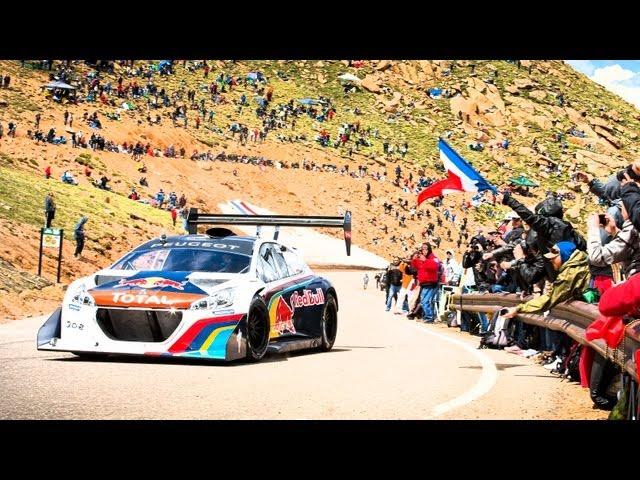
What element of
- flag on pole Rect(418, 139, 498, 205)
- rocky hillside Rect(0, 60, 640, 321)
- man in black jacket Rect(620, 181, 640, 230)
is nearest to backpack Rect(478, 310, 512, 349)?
flag on pole Rect(418, 139, 498, 205)

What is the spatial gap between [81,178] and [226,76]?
65493mm

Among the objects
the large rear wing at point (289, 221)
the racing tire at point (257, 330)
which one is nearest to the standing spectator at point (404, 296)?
the large rear wing at point (289, 221)

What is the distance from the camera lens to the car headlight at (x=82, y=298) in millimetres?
12172

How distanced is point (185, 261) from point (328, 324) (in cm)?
251

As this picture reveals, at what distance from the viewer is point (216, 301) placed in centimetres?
1205

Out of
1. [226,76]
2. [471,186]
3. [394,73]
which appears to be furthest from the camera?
[394,73]

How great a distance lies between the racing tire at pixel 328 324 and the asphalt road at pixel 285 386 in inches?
8.6

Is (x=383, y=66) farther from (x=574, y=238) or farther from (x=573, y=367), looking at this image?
(x=573, y=367)

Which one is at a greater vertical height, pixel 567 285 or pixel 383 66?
pixel 383 66

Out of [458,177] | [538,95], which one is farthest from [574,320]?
[538,95]

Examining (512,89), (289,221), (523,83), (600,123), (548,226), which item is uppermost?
(523,83)
